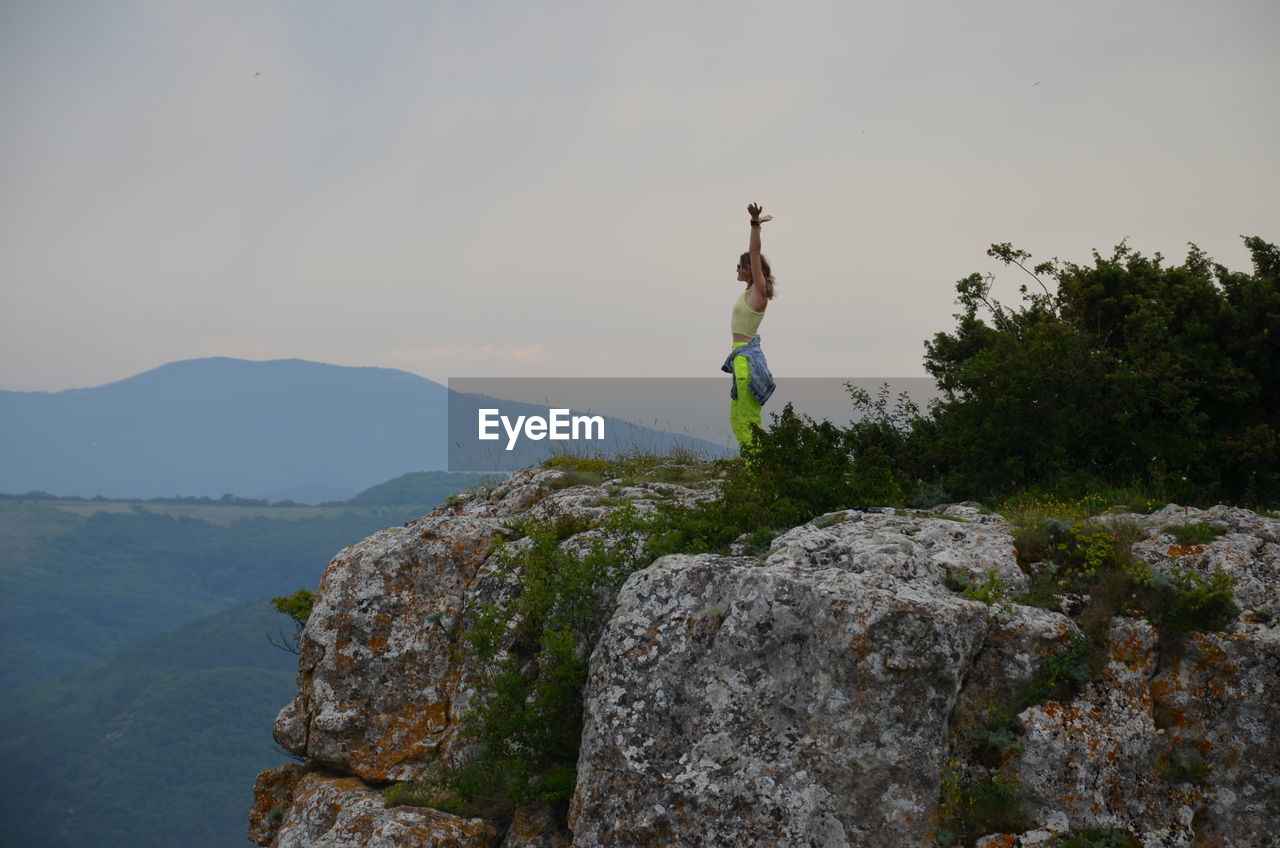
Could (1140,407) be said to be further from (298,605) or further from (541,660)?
(298,605)

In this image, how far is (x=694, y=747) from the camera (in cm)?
890

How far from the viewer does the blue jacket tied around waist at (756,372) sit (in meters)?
15.2

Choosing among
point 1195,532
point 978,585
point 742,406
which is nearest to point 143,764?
point 742,406

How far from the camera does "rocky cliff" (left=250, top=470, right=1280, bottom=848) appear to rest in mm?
8523

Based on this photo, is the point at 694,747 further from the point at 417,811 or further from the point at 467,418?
the point at 467,418

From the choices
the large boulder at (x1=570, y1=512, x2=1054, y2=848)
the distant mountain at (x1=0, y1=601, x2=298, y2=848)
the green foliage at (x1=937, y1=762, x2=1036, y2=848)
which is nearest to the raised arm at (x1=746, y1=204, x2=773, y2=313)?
the large boulder at (x1=570, y1=512, x2=1054, y2=848)

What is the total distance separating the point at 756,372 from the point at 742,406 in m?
0.57

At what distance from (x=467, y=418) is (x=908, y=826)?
1410 centimetres

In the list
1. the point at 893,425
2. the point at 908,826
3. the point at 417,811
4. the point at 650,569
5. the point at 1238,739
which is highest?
the point at 893,425

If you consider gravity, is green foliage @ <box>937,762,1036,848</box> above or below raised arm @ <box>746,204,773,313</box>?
below

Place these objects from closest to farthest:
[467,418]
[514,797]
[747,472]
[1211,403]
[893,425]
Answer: [514,797]
[747,472]
[1211,403]
[893,425]
[467,418]

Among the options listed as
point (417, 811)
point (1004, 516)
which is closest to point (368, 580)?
point (417, 811)

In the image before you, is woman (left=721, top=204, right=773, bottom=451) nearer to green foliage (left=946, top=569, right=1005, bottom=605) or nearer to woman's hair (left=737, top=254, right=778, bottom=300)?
woman's hair (left=737, top=254, right=778, bottom=300)

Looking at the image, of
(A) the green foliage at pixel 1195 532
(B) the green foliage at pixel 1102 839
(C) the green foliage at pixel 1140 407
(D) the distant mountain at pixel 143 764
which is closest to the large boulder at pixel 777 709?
(B) the green foliage at pixel 1102 839
